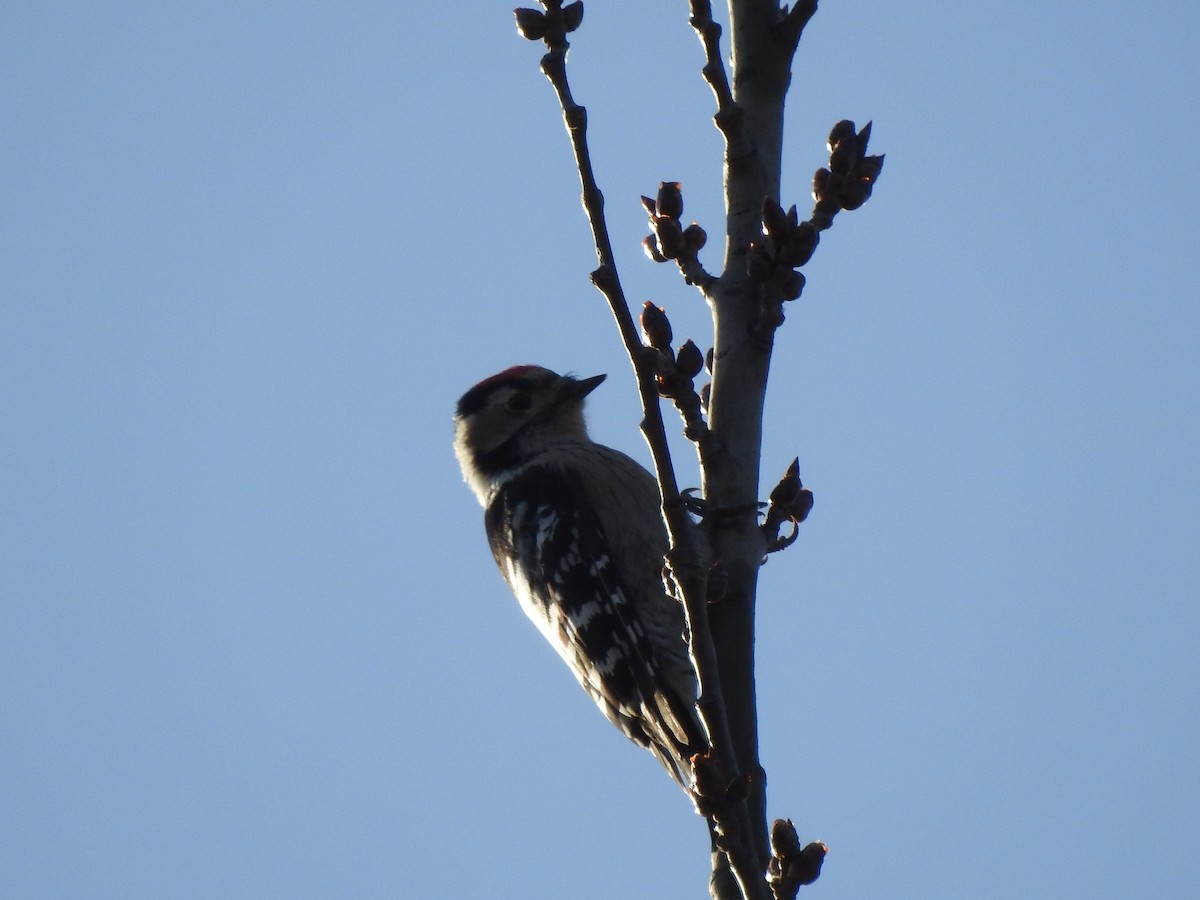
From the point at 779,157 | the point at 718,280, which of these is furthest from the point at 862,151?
the point at 718,280

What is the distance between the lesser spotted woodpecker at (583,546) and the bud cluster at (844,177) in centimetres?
200

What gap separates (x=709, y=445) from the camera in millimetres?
3098

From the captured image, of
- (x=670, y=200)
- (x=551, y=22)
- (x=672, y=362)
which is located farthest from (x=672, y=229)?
(x=551, y=22)

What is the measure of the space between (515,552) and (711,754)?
146 inches

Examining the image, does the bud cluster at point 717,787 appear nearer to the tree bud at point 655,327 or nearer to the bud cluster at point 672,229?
the tree bud at point 655,327

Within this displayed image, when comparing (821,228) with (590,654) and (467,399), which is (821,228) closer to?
(590,654)

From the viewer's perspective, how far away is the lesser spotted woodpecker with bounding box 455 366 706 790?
16.8 feet

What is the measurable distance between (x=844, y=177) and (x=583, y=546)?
9.05 ft

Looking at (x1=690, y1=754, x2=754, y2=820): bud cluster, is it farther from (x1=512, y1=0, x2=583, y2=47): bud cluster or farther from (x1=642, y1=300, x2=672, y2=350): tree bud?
(x1=512, y1=0, x2=583, y2=47): bud cluster

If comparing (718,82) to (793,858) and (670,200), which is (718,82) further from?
(793,858)

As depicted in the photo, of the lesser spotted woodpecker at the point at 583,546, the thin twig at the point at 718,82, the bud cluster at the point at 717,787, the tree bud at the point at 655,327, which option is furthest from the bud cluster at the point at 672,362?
the lesser spotted woodpecker at the point at 583,546

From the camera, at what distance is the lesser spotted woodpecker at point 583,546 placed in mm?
5105

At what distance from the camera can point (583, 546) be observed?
565cm

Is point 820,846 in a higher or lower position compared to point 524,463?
lower
